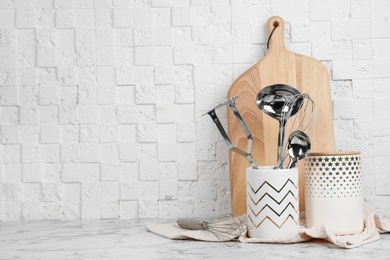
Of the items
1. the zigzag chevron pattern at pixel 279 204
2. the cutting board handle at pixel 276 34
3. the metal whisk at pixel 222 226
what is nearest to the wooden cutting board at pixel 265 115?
the cutting board handle at pixel 276 34

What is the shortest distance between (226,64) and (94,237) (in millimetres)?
538

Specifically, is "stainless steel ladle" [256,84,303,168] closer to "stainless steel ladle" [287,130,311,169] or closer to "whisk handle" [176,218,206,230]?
"stainless steel ladle" [287,130,311,169]

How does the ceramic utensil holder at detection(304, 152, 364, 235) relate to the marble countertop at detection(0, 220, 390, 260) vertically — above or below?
above

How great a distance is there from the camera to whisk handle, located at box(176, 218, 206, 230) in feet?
3.52

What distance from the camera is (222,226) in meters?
1.10

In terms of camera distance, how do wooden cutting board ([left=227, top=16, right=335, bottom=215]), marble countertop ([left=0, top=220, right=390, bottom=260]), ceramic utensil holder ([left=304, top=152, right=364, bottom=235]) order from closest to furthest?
marble countertop ([left=0, top=220, right=390, bottom=260])
ceramic utensil holder ([left=304, top=152, right=364, bottom=235])
wooden cutting board ([left=227, top=16, right=335, bottom=215])

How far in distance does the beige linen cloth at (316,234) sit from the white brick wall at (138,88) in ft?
0.69

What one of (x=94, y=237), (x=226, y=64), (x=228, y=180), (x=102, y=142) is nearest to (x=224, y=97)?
(x=226, y=64)

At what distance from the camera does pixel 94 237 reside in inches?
42.6

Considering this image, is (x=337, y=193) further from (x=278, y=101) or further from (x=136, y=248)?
(x=136, y=248)

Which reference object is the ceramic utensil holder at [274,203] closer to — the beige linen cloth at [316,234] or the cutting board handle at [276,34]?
the beige linen cloth at [316,234]

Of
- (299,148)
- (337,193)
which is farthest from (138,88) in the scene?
(337,193)

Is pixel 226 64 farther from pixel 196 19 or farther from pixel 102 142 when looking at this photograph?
pixel 102 142

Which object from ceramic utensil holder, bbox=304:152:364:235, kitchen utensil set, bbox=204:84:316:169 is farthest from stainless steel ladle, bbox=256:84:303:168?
ceramic utensil holder, bbox=304:152:364:235
